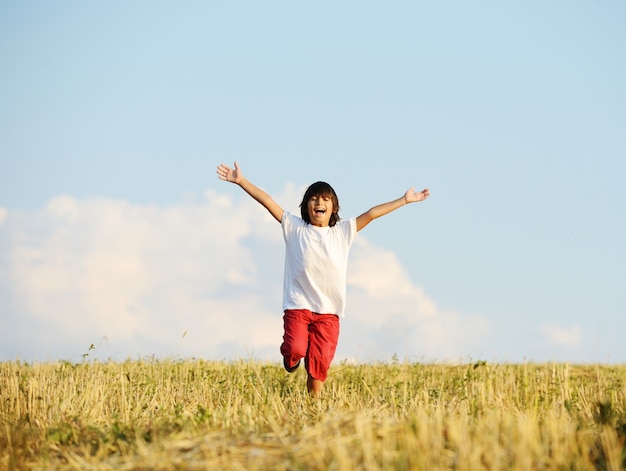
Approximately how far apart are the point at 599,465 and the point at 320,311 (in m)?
3.93

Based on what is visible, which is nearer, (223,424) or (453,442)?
(453,442)

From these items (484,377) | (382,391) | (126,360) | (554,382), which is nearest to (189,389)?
(382,391)

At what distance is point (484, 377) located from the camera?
33.7 ft

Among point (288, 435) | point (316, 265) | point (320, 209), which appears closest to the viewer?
point (288, 435)

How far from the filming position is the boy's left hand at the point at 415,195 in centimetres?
843

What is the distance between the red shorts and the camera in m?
8.04

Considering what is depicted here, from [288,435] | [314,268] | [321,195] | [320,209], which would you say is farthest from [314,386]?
[288,435]

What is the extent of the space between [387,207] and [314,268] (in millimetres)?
1019

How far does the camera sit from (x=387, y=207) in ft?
27.5

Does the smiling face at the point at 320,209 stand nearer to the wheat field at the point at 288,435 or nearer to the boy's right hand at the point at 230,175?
the boy's right hand at the point at 230,175

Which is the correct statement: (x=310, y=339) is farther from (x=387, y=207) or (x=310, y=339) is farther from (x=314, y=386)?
(x=387, y=207)

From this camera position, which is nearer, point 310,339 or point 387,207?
point 310,339

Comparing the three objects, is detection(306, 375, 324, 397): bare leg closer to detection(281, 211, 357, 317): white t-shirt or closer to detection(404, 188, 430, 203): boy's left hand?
detection(281, 211, 357, 317): white t-shirt

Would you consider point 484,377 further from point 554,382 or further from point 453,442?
point 453,442
